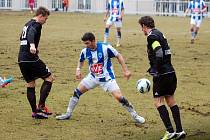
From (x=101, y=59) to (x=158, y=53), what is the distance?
164 cm

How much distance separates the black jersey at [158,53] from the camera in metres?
9.23

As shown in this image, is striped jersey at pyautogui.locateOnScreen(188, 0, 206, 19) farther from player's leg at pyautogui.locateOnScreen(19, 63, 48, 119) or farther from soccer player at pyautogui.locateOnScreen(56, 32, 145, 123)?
player's leg at pyautogui.locateOnScreen(19, 63, 48, 119)

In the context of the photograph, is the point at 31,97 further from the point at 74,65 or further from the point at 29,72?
the point at 74,65

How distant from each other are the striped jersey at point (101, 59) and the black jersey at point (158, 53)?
129cm

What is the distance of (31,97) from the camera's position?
36.0 feet

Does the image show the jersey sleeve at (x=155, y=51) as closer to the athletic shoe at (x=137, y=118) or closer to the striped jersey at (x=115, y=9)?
the athletic shoe at (x=137, y=118)

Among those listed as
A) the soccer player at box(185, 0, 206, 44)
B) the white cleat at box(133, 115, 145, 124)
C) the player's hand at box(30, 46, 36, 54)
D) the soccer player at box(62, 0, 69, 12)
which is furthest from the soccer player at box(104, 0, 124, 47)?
the soccer player at box(62, 0, 69, 12)

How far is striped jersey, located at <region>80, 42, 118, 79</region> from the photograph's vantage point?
1055 cm

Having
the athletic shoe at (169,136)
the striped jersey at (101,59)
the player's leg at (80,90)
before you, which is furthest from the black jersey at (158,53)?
the player's leg at (80,90)

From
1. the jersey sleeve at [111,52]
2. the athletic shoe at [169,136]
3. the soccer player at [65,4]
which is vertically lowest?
the athletic shoe at [169,136]

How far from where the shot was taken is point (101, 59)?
10.5 m

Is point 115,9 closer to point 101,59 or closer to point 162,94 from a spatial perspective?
point 101,59

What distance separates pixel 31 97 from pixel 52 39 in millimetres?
15660

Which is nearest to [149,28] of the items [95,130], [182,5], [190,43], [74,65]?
[95,130]
